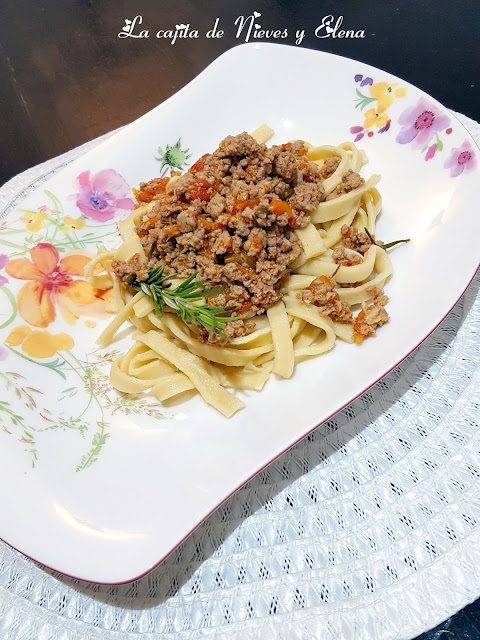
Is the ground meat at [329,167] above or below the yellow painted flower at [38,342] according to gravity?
above

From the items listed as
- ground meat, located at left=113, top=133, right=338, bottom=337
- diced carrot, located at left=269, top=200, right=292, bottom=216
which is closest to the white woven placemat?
ground meat, located at left=113, top=133, right=338, bottom=337

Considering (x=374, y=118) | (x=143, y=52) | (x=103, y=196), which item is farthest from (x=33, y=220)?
(x=143, y=52)

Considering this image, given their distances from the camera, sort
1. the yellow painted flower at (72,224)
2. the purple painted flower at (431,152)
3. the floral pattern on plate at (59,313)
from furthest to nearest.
A: the yellow painted flower at (72,224) < the purple painted flower at (431,152) < the floral pattern on plate at (59,313)

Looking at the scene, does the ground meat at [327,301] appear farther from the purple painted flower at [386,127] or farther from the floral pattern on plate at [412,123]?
the purple painted flower at [386,127]

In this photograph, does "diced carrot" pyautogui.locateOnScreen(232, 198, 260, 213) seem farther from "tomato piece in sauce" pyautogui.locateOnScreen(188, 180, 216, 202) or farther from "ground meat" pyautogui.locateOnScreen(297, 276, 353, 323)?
"ground meat" pyautogui.locateOnScreen(297, 276, 353, 323)

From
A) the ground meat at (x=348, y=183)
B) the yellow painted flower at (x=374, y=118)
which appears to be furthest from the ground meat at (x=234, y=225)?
the yellow painted flower at (x=374, y=118)

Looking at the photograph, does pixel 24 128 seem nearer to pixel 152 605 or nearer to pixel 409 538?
pixel 152 605

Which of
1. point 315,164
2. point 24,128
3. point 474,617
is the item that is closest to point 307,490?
point 474,617
